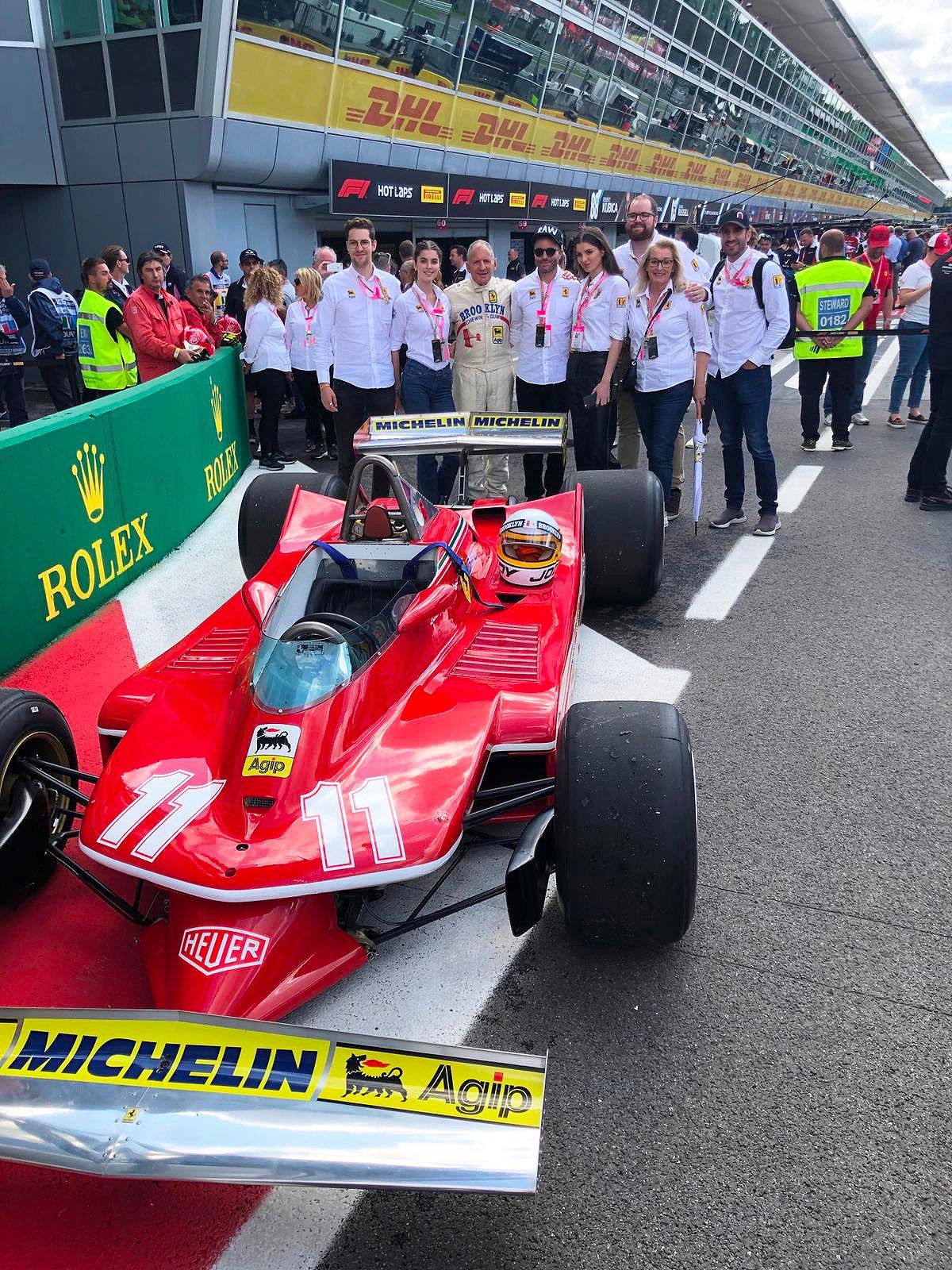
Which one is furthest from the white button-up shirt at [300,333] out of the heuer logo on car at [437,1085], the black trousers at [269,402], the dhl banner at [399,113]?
the heuer logo on car at [437,1085]

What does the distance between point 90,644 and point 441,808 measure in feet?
10.8

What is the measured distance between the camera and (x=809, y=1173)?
7.47 feet

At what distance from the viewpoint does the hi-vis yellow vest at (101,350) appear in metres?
8.02

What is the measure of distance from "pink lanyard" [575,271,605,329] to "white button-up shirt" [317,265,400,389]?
141 cm

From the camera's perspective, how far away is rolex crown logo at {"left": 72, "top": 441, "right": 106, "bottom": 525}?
5.58 metres

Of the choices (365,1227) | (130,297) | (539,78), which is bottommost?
(365,1227)

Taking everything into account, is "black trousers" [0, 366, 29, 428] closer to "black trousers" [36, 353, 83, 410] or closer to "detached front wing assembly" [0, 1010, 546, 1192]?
"black trousers" [36, 353, 83, 410]

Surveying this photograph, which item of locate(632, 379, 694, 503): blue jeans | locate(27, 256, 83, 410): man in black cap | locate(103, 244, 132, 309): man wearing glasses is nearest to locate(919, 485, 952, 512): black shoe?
locate(632, 379, 694, 503): blue jeans

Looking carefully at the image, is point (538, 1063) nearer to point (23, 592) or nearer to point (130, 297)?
point (23, 592)

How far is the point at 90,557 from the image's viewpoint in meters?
5.76

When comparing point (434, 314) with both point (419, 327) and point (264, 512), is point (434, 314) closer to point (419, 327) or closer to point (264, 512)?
point (419, 327)

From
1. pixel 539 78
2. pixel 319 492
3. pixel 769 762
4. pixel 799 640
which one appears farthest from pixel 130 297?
pixel 539 78

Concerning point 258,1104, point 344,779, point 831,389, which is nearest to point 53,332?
point 831,389

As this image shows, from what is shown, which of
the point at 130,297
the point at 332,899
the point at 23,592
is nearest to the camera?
the point at 332,899
